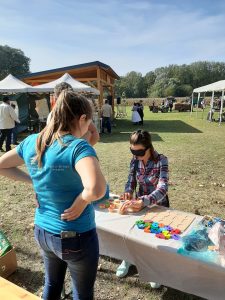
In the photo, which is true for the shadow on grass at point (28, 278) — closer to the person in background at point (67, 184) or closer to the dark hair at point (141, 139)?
the person in background at point (67, 184)

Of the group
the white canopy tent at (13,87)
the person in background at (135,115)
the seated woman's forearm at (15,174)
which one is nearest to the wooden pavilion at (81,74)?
the person in background at (135,115)

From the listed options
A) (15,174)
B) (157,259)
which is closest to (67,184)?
(15,174)

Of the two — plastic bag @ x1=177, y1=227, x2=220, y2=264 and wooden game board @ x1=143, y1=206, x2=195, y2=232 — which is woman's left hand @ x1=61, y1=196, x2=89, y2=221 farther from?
wooden game board @ x1=143, y1=206, x2=195, y2=232

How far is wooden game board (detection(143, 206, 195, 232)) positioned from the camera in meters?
2.55

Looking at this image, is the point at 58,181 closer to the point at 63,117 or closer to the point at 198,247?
the point at 63,117

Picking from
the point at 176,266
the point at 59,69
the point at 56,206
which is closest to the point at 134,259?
the point at 176,266

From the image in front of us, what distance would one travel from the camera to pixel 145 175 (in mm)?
3205

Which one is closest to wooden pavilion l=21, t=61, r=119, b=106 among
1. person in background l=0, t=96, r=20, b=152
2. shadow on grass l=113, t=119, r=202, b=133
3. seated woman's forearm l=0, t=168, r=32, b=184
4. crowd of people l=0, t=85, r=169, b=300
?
shadow on grass l=113, t=119, r=202, b=133

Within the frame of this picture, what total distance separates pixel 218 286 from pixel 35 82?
18499mm

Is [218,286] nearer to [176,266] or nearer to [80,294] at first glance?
[176,266]

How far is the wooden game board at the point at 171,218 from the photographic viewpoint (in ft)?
8.36

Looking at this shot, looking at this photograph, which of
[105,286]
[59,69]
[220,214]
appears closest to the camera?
[105,286]

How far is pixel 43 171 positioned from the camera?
156 centimetres

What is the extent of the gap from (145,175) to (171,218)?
65cm
